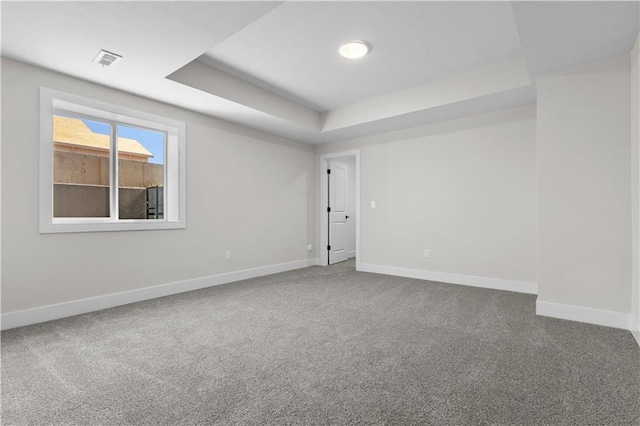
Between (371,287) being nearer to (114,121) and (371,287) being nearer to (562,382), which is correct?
(562,382)

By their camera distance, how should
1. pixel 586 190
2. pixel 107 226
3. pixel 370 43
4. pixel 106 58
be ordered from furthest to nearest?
pixel 107 226
pixel 370 43
pixel 586 190
pixel 106 58

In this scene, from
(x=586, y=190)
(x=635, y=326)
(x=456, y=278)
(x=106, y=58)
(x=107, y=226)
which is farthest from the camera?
(x=456, y=278)

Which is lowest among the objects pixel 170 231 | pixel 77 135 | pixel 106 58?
pixel 170 231

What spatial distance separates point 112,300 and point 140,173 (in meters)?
1.52

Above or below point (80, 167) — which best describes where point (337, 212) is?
below

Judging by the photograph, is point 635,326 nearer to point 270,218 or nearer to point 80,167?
point 270,218

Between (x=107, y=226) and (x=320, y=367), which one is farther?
(x=107, y=226)

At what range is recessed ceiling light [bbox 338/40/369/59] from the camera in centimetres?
288

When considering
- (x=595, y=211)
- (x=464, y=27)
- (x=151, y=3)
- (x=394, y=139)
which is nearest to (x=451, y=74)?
(x=464, y=27)

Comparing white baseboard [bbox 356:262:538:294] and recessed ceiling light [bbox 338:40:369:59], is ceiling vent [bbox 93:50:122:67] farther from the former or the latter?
white baseboard [bbox 356:262:538:294]

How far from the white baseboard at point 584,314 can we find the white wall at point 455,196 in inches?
37.9

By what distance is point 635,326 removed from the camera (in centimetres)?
245

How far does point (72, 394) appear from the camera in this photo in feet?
5.53

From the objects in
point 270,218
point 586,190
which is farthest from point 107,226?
point 586,190
